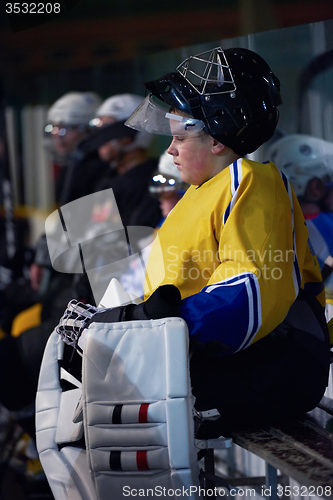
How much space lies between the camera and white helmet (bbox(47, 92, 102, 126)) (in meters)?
4.41

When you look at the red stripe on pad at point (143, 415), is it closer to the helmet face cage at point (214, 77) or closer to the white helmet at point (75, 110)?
the helmet face cage at point (214, 77)

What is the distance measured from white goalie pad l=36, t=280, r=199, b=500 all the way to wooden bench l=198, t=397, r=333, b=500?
0.57 ft

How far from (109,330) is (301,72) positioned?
164cm

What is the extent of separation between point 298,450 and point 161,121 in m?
0.89

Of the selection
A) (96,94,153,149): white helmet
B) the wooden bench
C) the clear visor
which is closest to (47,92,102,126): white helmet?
(96,94,153,149): white helmet

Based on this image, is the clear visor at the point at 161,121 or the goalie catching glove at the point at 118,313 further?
the clear visor at the point at 161,121

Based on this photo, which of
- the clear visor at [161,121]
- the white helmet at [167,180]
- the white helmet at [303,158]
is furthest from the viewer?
the white helmet at [167,180]

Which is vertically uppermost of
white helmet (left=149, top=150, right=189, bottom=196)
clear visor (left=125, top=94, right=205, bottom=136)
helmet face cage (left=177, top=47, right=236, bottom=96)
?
helmet face cage (left=177, top=47, right=236, bottom=96)

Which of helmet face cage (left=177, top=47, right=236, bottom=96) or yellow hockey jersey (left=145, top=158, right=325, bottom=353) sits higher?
helmet face cage (left=177, top=47, right=236, bottom=96)

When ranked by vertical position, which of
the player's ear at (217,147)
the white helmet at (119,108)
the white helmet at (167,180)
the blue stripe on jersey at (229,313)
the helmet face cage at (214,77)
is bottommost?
the blue stripe on jersey at (229,313)

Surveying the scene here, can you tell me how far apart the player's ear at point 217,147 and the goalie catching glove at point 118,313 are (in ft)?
1.38

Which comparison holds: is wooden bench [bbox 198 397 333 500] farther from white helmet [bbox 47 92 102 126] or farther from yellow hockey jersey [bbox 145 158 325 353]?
white helmet [bbox 47 92 102 126]

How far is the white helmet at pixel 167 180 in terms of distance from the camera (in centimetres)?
270

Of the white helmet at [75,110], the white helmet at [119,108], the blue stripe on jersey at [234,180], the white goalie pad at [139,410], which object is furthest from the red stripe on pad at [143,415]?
the white helmet at [75,110]
